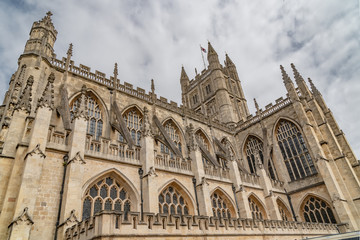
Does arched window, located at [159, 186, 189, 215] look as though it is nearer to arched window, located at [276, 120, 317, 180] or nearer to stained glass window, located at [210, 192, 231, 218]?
stained glass window, located at [210, 192, 231, 218]

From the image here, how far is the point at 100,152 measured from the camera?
1088 cm

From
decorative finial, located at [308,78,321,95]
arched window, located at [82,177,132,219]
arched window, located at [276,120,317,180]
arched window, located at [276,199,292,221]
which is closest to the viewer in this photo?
arched window, located at [82,177,132,219]

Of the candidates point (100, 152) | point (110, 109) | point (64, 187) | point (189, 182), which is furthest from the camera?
point (110, 109)

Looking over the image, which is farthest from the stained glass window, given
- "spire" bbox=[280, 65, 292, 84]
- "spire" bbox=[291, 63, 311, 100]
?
"spire" bbox=[280, 65, 292, 84]

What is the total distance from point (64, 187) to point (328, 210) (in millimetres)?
18311

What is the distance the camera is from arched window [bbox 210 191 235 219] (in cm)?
1481

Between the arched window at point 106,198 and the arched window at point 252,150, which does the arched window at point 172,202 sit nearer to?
the arched window at point 106,198

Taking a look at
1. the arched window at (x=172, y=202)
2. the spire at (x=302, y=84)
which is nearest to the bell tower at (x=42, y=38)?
the arched window at (x=172, y=202)

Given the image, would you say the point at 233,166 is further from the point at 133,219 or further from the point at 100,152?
the point at 133,219

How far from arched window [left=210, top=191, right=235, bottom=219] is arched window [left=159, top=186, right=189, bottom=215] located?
2540 millimetres

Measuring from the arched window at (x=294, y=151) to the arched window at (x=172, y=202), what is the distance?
40.1ft

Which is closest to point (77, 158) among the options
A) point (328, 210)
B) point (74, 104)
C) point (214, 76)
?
point (74, 104)

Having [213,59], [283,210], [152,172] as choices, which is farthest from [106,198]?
[213,59]

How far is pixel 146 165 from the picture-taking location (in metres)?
11.7
